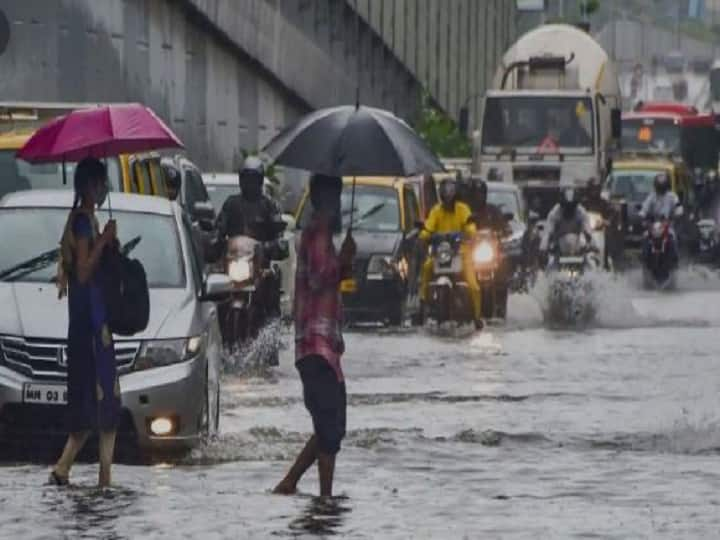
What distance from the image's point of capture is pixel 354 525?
13.3 metres

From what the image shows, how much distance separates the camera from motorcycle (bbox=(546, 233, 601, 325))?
3412cm

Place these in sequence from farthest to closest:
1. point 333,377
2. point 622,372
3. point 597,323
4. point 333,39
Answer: point 333,39
point 597,323
point 622,372
point 333,377

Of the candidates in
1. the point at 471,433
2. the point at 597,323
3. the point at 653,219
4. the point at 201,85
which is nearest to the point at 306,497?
the point at 471,433

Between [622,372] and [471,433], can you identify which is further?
[622,372]

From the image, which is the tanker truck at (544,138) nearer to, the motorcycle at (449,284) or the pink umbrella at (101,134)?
the motorcycle at (449,284)

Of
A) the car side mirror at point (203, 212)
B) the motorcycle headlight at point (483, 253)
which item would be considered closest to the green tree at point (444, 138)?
the motorcycle headlight at point (483, 253)

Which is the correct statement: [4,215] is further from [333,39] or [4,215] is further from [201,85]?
[333,39]

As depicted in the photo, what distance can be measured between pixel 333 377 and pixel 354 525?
4.08 feet

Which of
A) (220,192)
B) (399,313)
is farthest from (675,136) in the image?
(220,192)

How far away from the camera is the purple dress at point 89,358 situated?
1479 cm

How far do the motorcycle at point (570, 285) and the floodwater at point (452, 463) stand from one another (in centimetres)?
628

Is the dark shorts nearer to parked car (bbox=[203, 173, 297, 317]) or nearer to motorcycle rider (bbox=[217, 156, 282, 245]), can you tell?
motorcycle rider (bbox=[217, 156, 282, 245])

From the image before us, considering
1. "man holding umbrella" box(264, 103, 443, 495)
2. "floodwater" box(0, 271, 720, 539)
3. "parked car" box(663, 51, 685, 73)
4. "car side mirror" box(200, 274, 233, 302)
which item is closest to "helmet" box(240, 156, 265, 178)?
"floodwater" box(0, 271, 720, 539)

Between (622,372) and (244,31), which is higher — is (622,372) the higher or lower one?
the lower one
